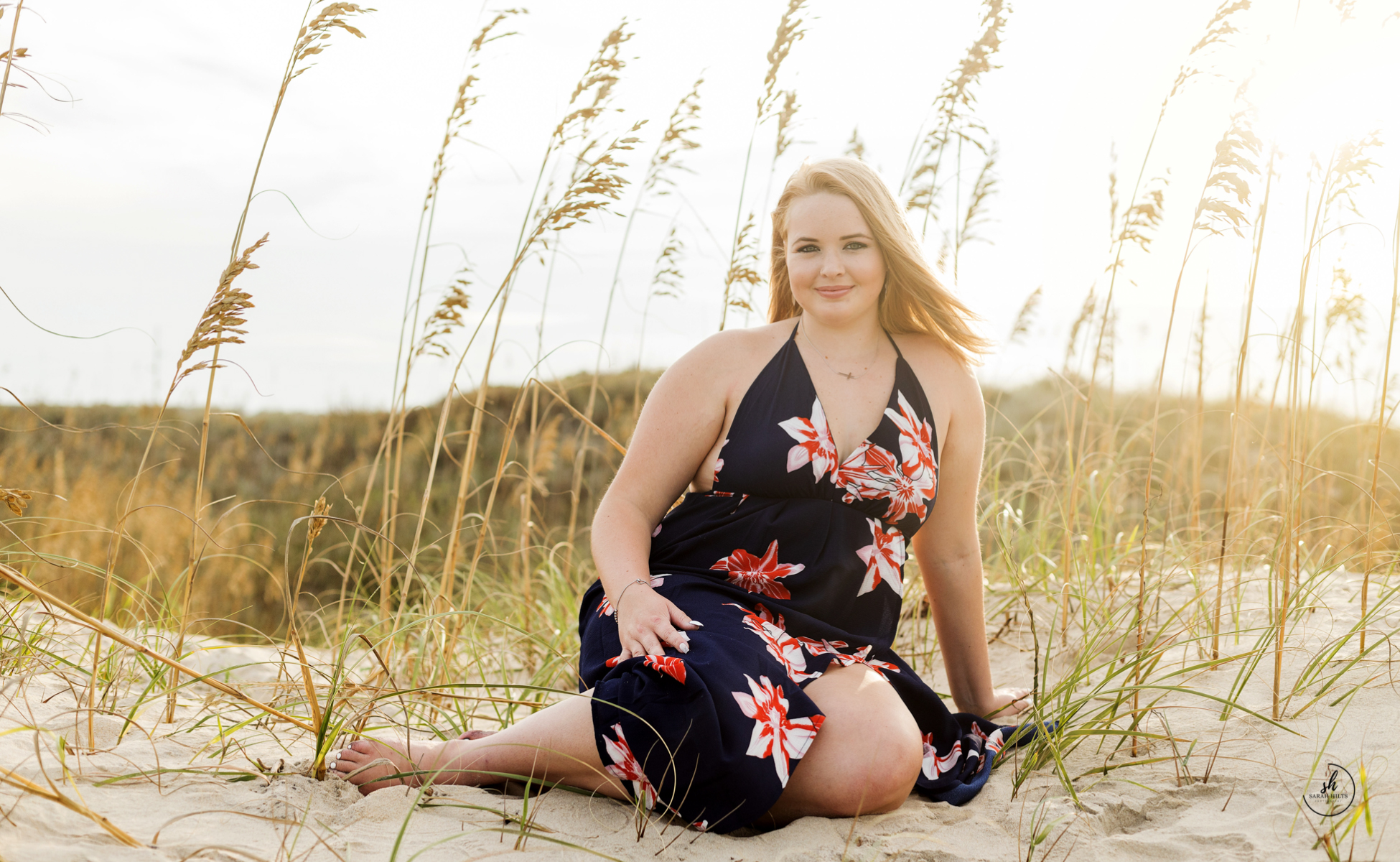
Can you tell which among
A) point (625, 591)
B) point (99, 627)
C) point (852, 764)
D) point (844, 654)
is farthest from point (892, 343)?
point (99, 627)

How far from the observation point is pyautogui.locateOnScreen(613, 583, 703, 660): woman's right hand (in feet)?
6.16

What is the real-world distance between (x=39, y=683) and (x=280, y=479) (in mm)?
5754

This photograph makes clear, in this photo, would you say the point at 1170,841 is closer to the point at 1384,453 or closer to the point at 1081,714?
the point at 1081,714

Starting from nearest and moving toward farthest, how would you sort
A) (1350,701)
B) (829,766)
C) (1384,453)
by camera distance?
(829,766), (1350,701), (1384,453)

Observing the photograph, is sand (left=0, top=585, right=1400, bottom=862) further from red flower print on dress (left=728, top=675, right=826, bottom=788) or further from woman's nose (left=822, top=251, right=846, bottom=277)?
woman's nose (left=822, top=251, right=846, bottom=277)

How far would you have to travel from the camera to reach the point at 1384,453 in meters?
6.95

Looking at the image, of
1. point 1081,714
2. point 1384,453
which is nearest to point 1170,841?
point 1081,714

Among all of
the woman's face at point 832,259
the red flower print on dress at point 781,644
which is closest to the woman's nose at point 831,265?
the woman's face at point 832,259

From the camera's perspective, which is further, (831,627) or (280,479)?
(280,479)

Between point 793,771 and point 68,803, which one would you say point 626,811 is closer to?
point 793,771

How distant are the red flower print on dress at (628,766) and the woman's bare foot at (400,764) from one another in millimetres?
317

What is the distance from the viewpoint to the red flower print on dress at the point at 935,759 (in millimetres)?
2078

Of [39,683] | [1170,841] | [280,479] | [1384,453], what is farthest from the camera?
[280,479]

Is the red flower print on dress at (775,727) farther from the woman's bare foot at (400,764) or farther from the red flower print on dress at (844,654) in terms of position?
the woman's bare foot at (400,764)
